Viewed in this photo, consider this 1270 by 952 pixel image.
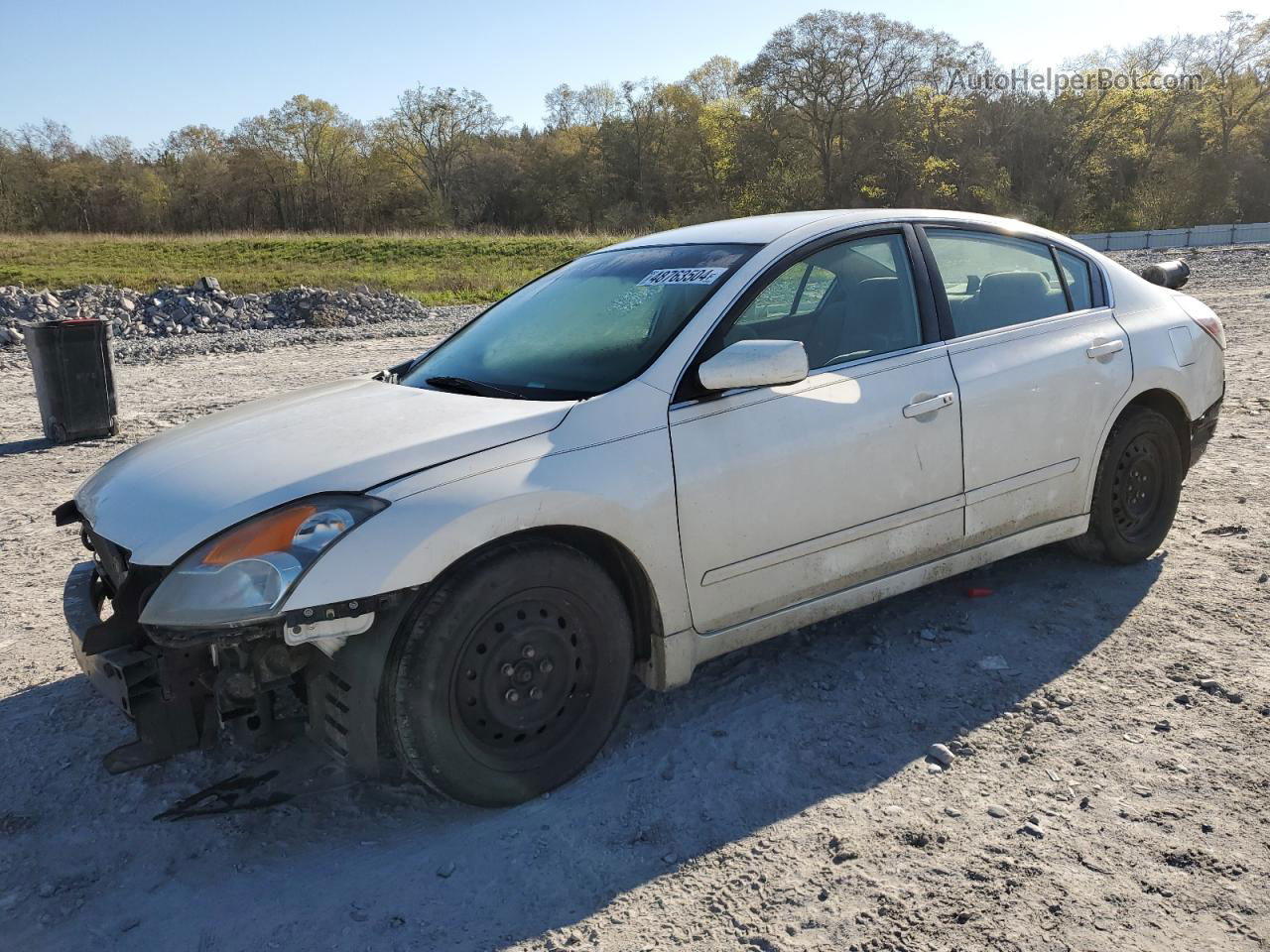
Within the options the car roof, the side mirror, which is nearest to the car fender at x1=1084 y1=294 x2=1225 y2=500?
the car roof

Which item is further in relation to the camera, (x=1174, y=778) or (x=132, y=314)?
(x=132, y=314)

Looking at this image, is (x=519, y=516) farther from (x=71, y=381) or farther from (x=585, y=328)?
(x=71, y=381)

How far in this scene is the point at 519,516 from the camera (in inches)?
110

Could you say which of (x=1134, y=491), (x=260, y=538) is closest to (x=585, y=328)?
(x=260, y=538)

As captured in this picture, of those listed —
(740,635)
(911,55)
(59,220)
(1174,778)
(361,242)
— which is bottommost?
(1174,778)

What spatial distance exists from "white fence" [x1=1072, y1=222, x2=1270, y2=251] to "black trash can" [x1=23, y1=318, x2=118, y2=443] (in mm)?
32247

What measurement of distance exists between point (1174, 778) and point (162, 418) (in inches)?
376

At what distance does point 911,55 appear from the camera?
56062mm

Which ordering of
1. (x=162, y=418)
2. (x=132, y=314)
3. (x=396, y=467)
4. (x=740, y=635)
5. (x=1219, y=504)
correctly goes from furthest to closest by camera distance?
(x=132, y=314) < (x=162, y=418) < (x=1219, y=504) < (x=740, y=635) < (x=396, y=467)

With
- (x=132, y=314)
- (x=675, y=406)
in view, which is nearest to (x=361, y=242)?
(x=132, y=314)

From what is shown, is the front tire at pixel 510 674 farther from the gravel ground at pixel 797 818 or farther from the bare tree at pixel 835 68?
the bare tree at pixel 835 68

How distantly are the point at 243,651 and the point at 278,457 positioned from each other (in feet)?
2.02

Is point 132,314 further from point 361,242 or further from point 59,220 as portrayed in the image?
point 59,220

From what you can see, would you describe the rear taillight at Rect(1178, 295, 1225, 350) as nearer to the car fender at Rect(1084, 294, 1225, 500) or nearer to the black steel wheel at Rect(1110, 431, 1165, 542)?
the car fender at Rect(1084, 294, 1225, 500)
